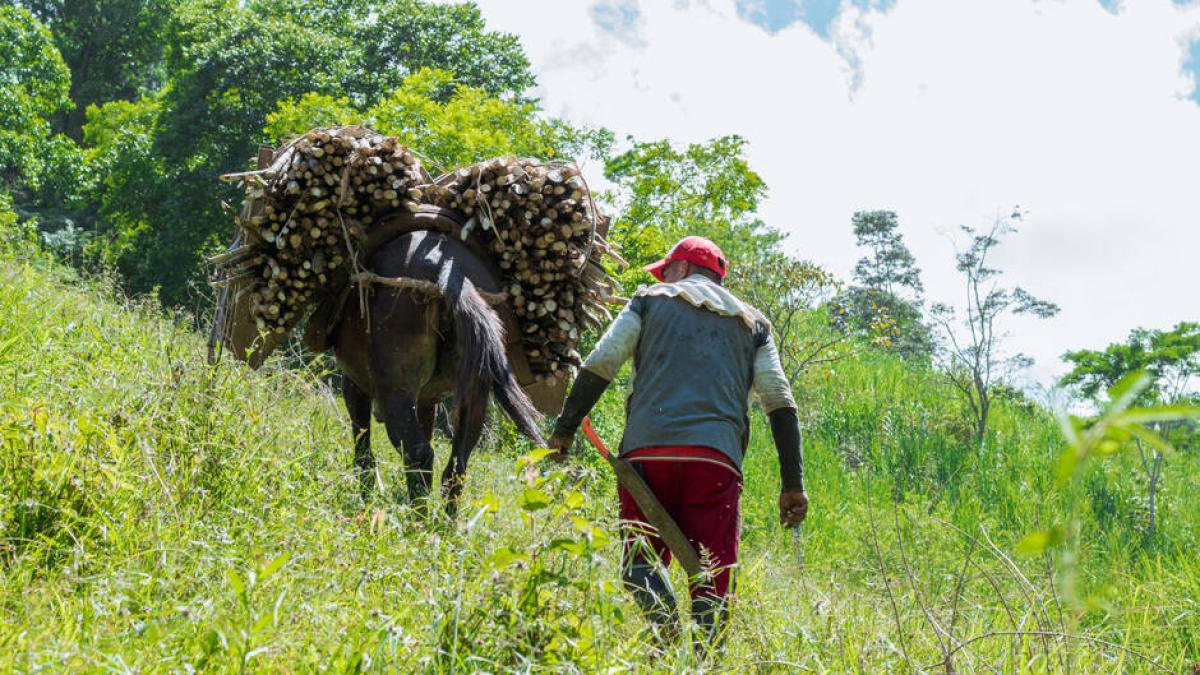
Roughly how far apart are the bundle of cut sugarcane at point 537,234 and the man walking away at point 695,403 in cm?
129

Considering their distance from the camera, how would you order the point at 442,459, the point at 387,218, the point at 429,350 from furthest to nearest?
the point at 442,459 → the point at 387,218 → the point at 429,350

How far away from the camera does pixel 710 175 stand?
16703 millimetres

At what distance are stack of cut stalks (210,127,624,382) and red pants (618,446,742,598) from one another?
181cm

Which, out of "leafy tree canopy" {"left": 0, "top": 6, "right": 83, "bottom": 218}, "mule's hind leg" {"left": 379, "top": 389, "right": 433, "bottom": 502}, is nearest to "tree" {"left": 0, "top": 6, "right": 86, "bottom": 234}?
"leafy tree canopy" {"left": 0, "top": 6, "right": 83, "bottom": 218}

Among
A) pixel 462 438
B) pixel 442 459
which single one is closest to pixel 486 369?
pixel 462 438

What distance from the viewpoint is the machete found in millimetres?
3977

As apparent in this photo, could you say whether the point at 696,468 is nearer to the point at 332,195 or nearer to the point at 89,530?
the point at 89,530

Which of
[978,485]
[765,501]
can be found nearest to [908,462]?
[978,485]

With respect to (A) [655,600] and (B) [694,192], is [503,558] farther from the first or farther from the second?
(B) [694,192]

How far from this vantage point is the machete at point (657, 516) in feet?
13.0

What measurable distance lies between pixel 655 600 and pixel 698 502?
77 centimetres

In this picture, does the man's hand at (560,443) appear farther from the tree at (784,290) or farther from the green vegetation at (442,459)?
the tree at (784,290)

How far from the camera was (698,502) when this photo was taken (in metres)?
4.12

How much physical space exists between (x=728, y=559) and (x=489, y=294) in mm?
2015
